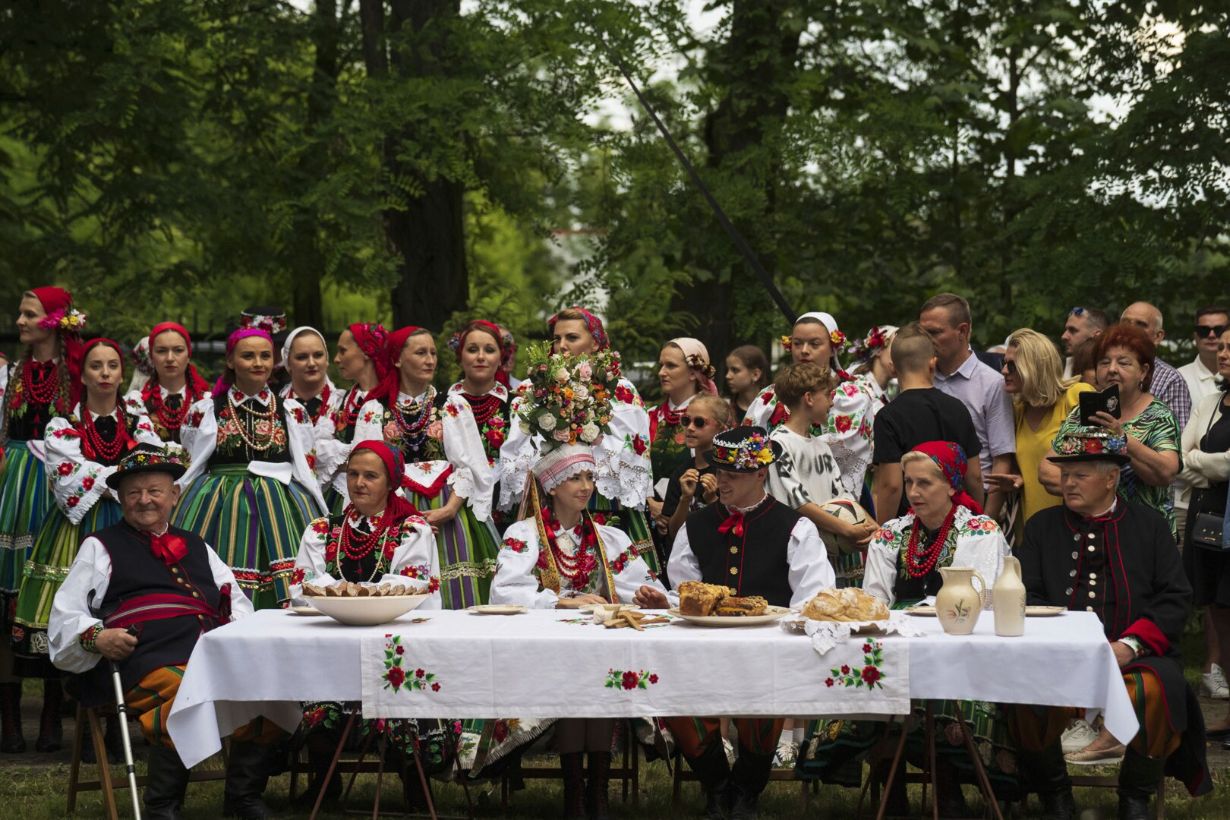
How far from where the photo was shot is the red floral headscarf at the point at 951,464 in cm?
596

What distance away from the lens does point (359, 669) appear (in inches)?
201

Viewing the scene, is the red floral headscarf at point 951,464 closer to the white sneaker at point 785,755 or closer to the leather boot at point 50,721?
the white sneaker at point 785,755

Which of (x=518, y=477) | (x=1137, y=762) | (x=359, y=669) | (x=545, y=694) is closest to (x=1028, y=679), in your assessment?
(x=1137, y=762)

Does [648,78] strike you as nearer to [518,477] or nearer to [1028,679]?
[518,477]

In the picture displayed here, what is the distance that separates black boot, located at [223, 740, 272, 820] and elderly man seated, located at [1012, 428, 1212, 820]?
8.61ft

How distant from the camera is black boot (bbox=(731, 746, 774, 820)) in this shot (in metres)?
5.62

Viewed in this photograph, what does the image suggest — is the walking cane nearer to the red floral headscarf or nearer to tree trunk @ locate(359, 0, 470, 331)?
the red floral headscarf

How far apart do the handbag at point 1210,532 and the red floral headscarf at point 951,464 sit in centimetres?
160

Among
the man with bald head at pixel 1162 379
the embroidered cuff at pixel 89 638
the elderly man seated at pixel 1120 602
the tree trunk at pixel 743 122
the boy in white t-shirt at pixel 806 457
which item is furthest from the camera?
the tree trunk at pixel 743 122

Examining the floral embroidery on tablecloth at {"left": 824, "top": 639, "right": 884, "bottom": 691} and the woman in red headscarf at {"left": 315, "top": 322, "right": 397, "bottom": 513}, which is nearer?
the floral embroidery on tablecloth at {"left": 824, "top": 639, "right": 884, "bottom": 691}

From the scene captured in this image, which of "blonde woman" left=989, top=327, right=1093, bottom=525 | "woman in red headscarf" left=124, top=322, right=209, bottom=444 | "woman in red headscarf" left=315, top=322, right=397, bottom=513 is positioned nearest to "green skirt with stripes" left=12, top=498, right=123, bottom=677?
"woman in red headscarf" left=124, top=322, right=209, bottom=444

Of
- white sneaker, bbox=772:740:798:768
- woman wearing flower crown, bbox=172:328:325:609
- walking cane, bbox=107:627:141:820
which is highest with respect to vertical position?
woman wearing flower crown, bbox=172:328:325:609

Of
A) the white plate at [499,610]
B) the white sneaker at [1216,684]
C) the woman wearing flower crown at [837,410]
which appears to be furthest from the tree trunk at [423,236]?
the white plate at [499,610]

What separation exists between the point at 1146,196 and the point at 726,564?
15.0ft
